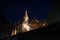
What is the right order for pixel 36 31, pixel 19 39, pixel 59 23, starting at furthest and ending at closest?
pixel 19 39 → pixel 36 31 → pixel 59 23

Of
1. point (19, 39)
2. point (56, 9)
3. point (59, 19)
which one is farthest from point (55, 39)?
point (19, 39)

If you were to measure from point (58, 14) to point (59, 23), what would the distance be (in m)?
0.10

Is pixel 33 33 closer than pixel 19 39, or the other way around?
pixel 33 33

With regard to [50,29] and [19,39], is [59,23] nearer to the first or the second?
[50,29]

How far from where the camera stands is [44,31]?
4.33 feet

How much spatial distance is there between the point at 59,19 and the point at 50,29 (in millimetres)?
124

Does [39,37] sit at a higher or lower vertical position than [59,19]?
lower

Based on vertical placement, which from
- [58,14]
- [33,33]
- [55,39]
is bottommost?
[55,39]

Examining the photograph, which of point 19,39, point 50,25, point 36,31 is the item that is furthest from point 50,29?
point 19,39

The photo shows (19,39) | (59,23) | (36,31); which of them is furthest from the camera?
(19,39)

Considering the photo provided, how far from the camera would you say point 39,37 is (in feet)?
4.37

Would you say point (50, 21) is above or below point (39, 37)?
above

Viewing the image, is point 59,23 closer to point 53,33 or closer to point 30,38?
point 53,33

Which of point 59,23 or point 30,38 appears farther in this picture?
point 30,38
